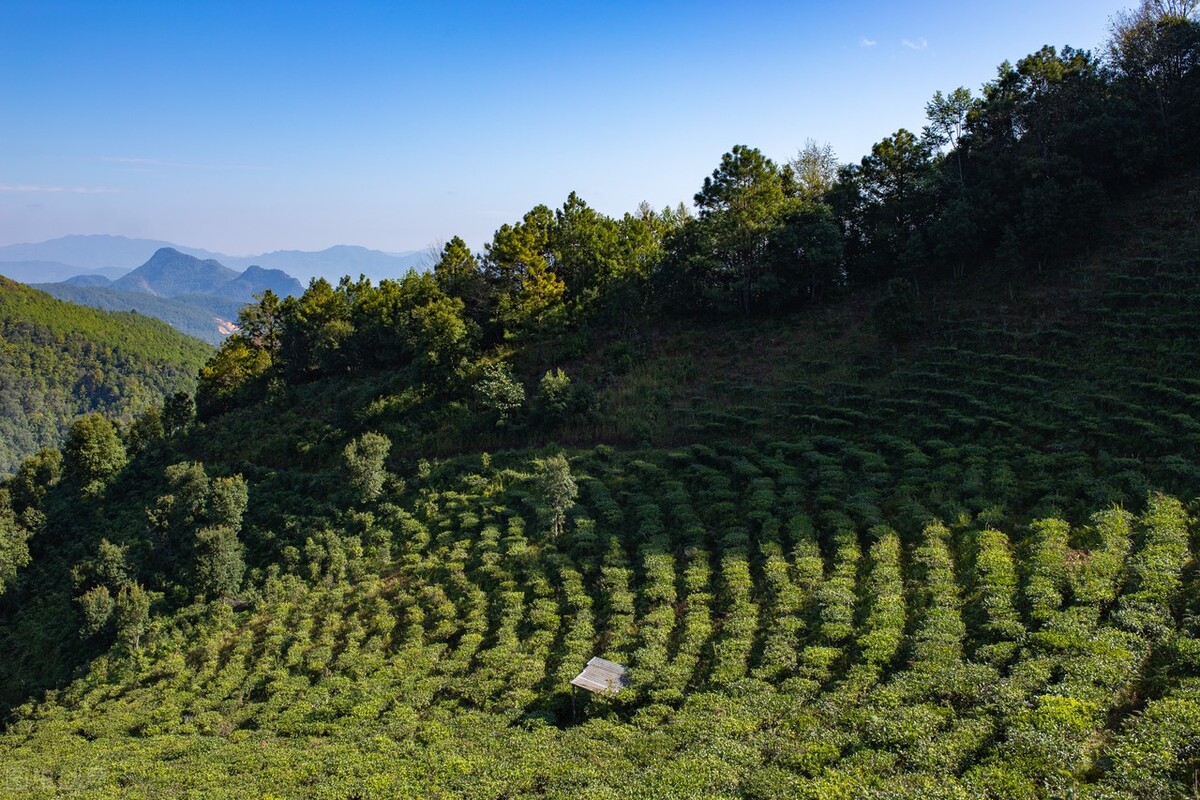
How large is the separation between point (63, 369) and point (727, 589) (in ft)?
594

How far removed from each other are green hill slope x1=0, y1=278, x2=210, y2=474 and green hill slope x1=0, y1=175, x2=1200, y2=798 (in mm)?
131884

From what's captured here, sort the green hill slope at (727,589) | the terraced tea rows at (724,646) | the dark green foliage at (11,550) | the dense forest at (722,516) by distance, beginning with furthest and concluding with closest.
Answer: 1. the dark green foliage at (11,550)
2. the dense forest at (722,516)
3. the green hill slope at (727,589)
4. the terraced tea rows at (724,646)

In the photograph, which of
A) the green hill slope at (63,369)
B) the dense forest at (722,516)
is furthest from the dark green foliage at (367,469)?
the green hill slope at (63,369)

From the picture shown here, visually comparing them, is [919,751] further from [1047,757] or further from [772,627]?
[772,627]

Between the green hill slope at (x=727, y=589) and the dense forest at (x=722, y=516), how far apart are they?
0.36 feet

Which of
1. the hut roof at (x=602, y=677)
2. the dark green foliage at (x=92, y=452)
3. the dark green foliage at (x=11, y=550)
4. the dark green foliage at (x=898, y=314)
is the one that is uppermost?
the dark green foliage at (x=898, y=314)

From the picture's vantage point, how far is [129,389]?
145m

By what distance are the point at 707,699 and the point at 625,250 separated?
112 ft

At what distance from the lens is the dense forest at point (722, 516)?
1252 centimetres

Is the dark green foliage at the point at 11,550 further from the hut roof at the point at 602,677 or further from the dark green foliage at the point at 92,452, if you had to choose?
the hut roof at the point at 602,677

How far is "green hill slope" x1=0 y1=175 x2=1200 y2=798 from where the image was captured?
38.7 feet

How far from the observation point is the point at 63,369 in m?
148

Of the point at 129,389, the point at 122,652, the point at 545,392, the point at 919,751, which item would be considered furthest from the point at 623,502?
the point at 129,389

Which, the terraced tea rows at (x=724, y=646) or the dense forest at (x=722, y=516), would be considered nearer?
the terraced tea rows at (x=724, y=646)
